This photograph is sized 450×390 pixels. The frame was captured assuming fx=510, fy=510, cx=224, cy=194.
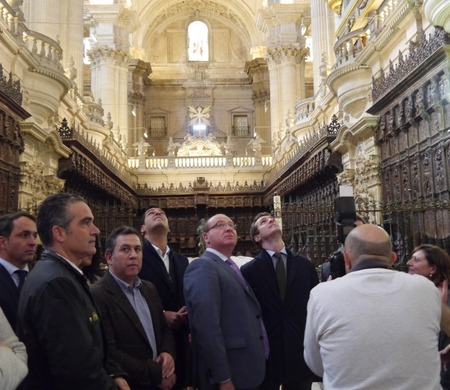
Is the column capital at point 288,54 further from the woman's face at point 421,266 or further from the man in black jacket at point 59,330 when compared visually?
the man in black jacket at point 59,330

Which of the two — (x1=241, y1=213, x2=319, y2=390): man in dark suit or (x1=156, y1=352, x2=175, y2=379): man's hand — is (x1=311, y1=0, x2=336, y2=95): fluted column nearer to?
(x1=241, y1=213, x2=319, y2=390): man in dark suit

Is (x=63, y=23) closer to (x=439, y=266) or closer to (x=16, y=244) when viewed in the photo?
(x=16, y=244)

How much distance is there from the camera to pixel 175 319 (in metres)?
3.45

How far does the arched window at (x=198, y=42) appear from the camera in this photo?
36312mm

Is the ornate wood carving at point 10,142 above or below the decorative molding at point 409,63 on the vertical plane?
below

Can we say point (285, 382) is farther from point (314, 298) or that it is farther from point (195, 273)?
point (314, 298)

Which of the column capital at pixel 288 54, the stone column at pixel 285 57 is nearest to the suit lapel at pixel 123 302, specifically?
the stone column at pixel 285 57

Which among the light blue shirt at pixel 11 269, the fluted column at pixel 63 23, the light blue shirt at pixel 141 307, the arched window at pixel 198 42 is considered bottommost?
the light blue shirt at pixel 141 307

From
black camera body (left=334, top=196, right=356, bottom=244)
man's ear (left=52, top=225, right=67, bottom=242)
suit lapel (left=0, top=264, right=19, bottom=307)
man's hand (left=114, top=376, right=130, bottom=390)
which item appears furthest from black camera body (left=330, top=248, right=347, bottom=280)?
suit lapel (left=0, top=264, right=19, bottom=307)

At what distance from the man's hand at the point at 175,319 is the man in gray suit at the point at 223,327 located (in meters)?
0.41

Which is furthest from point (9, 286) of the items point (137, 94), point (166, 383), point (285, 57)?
point (137, 94)

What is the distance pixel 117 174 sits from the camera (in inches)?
770

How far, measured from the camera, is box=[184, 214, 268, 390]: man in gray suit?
2.84 metres

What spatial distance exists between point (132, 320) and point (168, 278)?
37.0 inches
